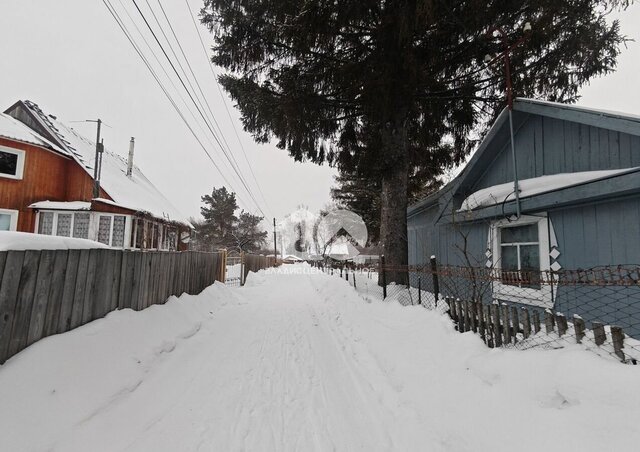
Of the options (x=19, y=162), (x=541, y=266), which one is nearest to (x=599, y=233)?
(x=541, y=266)

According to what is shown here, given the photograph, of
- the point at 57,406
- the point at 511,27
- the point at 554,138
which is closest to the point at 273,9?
the point at 511,27

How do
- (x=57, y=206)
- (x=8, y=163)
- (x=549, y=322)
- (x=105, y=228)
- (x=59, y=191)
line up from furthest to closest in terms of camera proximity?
(x=59, y=191) → (x=105, y=228) → (x=57, y=206) → (x=8, y=163) → (x=549, y=322)

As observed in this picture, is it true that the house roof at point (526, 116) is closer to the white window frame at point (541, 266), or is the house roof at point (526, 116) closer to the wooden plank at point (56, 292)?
the white window frame at point (541, 266)

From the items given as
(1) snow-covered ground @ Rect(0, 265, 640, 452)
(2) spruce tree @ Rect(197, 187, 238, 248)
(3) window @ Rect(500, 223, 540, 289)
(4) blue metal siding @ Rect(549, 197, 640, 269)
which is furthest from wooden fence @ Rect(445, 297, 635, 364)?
(2) spruce tree @ Rect(197, 187, 238, 248)

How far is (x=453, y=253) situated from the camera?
7758 millimetres

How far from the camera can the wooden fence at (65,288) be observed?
8.47ft

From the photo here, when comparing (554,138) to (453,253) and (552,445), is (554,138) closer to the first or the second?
(453,253)

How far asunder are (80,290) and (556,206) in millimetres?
7714

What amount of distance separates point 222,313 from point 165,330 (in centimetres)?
240

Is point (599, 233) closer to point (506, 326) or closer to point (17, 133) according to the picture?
point (506, 326)

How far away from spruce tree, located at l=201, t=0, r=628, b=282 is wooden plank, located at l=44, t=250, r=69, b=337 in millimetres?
5735

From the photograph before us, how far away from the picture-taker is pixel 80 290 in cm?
341

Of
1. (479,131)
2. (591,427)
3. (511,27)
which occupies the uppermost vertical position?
(511,27)

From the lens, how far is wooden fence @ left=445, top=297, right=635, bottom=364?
101 inches
